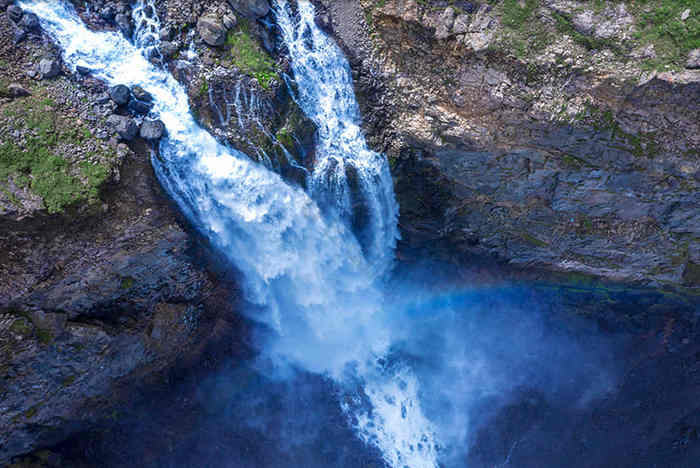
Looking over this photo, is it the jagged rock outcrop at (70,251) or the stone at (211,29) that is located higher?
the stone at (211,29)

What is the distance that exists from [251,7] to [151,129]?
172 inches

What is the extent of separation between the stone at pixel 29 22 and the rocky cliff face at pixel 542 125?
750cm

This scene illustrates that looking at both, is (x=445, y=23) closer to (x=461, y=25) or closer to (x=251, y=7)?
(x=461, y=25)

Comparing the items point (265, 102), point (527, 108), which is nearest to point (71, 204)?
point (265, 102)

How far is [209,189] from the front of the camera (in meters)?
12.2

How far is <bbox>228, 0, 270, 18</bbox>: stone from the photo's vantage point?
38.8ft

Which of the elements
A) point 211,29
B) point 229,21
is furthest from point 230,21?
point 211,29

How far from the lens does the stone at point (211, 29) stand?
37.9 ft

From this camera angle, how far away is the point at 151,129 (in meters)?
11.3

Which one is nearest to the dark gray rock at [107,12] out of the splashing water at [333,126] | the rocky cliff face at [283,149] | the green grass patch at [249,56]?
the rocky cliff face at [283,149]

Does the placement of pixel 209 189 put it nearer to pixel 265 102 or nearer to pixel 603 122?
pixel 265 102

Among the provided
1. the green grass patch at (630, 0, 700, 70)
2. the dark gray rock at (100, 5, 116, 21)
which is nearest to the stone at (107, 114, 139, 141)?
the dark gray rock at (100, 5, 116, 21)

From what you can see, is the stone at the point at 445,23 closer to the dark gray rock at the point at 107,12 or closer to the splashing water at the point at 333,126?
the splashing water at the point at 333,126

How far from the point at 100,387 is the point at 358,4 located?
1363 cm
